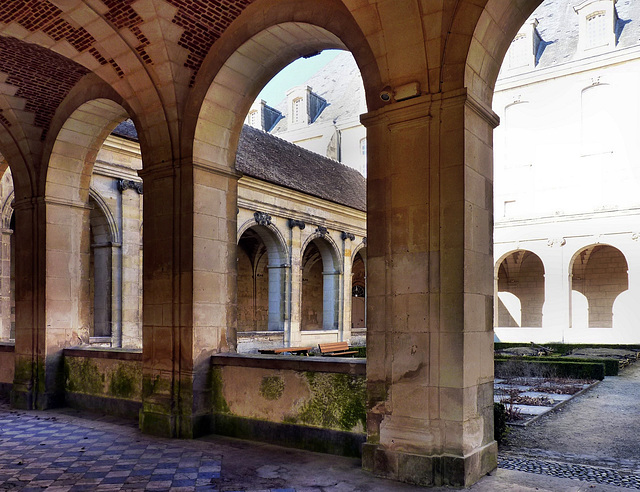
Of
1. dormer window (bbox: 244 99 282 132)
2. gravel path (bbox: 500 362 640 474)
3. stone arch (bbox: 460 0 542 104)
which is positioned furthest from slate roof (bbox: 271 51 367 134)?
stone arch (bbox: 460 0 542 104)

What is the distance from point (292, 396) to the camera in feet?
18.0

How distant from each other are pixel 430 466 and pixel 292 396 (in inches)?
66.0

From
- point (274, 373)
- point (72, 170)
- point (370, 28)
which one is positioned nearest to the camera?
point (370, 28)

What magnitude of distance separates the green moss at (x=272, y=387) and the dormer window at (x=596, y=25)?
73.9 ft

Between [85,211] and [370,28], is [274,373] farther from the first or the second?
[85,211]

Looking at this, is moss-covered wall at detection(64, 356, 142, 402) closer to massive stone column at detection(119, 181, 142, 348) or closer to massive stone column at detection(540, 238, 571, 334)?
massive stone column at detection(119, 181, 142, 348)

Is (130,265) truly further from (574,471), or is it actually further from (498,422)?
(574,471)

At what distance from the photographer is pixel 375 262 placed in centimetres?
477

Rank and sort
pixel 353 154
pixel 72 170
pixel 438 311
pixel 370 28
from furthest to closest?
1. pixel 353 154
2. pixel 72 170
3. pixel 370 28
4. pixel 438 311

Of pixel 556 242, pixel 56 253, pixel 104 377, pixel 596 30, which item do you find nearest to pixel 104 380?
pixel 104 377

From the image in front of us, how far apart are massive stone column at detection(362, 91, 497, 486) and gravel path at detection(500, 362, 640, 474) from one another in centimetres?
122

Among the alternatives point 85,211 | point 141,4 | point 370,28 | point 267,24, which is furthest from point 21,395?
point 370,28

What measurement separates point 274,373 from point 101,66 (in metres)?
4.18

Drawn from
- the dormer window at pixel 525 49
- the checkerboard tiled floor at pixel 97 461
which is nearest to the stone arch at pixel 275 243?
the checkerboard tiled floor at pixel 97 461
